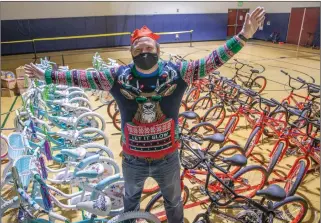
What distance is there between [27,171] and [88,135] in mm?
1939

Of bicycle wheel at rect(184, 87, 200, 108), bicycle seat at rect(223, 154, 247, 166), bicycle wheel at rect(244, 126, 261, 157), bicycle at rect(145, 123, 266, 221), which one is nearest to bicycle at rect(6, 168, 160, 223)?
bicycle at rect(145, 123, 266, 221)

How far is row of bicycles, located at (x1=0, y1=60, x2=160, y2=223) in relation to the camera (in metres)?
2.30

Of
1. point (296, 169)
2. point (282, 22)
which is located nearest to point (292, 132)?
point (296, 169)

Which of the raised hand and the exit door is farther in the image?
the exit door

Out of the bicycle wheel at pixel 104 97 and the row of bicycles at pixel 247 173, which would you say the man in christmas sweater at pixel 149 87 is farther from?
the bicycle wheel at pixel 104 97

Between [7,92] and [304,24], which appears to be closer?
[7,92]

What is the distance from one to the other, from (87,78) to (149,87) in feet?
1.43

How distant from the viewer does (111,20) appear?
15.0 meters

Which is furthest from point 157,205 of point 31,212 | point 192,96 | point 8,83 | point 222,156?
point 8,83

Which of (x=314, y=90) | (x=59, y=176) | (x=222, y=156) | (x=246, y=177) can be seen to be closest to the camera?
(x=59, y=176)

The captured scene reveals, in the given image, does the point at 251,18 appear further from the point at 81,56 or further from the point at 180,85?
the point at 81,56

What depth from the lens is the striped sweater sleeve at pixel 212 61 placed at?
186cm

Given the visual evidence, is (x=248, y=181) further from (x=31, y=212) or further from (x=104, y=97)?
(x=104, y=97)

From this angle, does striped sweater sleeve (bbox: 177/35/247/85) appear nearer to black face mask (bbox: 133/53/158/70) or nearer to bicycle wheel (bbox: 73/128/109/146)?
black face mask (bbox: 133/53/158/70)
